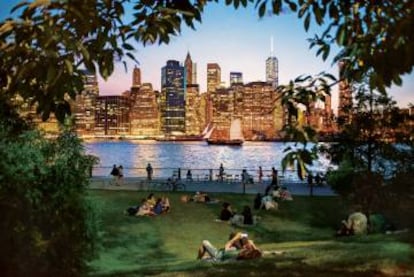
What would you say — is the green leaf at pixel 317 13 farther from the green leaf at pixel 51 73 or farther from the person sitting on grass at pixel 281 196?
the person sitting on grass at pixel 281 196

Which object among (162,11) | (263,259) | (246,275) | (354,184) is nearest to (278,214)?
(354,184)

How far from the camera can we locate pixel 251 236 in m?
13.9

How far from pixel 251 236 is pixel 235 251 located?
3.86 meters

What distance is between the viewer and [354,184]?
14203mm

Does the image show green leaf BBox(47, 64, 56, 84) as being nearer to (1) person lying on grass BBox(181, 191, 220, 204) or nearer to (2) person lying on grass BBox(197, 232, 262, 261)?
(2) person lying on grass BBox(197, 232, 262, 261)

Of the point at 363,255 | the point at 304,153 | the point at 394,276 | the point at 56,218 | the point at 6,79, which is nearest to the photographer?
the point at 304,153

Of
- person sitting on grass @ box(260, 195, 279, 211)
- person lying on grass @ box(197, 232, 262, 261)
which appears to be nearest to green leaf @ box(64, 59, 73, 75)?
person lying on grass @ box(197, 232, 262, 261)

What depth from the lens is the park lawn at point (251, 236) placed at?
773cm

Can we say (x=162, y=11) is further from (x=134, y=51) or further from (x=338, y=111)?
(x=338, y=111)

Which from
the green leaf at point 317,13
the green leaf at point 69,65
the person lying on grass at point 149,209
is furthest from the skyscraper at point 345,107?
the green leaf at point 69,65

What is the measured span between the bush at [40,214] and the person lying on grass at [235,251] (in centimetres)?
281

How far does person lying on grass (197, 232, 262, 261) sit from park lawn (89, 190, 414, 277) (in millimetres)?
330

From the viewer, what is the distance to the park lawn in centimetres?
773

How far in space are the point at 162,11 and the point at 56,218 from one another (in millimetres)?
4839
